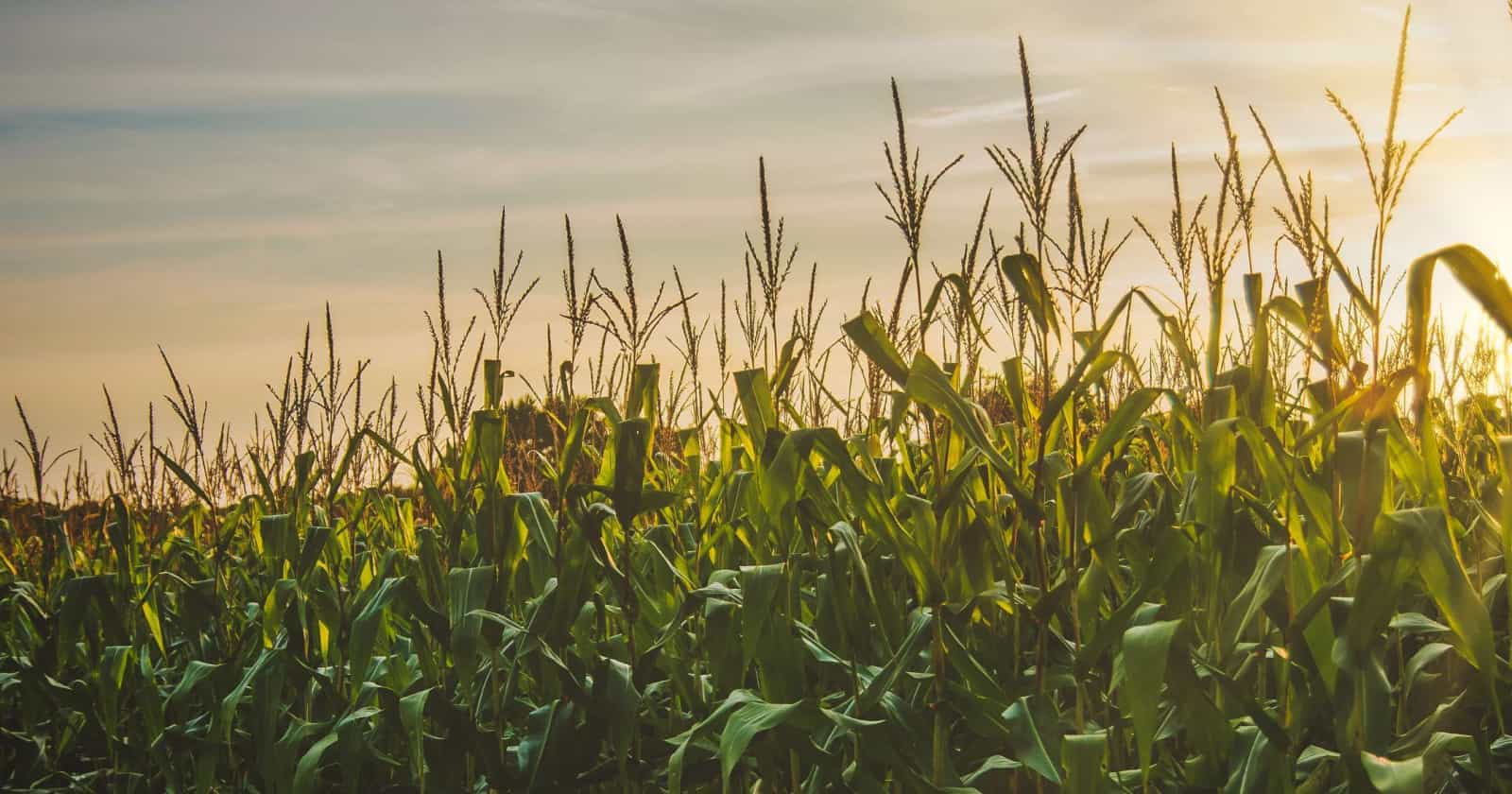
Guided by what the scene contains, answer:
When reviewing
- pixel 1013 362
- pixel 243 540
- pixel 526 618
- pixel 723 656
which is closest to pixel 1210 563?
pixel 1013 362

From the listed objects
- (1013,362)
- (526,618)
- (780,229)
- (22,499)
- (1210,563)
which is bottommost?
(22,499)

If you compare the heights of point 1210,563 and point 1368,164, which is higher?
point 1368,164

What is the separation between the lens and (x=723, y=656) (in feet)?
7.15

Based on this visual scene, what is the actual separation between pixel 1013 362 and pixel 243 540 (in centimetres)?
354

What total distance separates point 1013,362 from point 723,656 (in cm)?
81

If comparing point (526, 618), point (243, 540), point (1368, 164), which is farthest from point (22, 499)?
point (1368, 164)

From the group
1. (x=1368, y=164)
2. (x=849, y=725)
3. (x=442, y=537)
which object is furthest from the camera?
(x=442, y=537)

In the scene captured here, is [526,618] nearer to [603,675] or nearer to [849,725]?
[603,675]

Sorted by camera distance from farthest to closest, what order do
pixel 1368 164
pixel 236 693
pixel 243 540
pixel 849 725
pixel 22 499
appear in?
pixel 22 499, pixel 243 540, pixel 236 693, pixel 849 725, pixel 1368 164

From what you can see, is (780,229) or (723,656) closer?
(723,656)

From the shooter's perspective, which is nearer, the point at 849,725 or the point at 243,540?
the point at 849,725

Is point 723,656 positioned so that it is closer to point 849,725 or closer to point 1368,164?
point 849,725

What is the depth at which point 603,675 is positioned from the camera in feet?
7.16

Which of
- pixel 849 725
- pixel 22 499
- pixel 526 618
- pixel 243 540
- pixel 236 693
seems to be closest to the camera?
pixel 849 725
